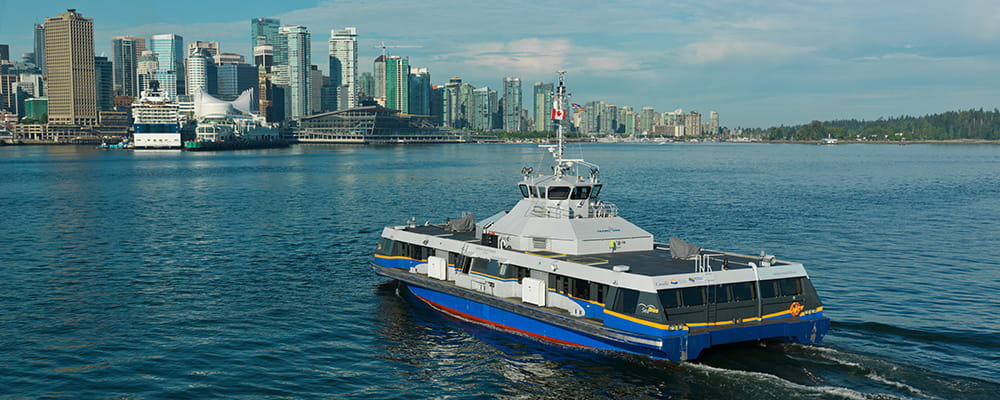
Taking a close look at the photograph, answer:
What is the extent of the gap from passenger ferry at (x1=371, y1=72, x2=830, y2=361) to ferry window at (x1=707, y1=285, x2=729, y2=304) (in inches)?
1.2

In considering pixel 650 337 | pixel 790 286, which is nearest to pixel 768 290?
pixel 790 286

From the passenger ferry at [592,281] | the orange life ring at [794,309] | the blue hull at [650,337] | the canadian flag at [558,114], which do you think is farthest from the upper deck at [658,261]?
the canadian flag at [558,114]

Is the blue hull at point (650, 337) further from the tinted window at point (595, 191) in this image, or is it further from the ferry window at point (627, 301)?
the tinted window at point (595, 191)

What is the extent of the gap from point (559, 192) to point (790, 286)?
29.5 ft

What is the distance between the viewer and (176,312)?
31141mm

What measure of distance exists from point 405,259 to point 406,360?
824 cm

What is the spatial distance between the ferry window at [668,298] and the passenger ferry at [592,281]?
31 mm

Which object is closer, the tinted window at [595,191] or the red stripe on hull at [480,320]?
the red stripe on hull at [480,320]

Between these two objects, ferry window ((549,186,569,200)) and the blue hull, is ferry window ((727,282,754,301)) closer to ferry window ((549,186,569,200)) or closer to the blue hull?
the blue hull

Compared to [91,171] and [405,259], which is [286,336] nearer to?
[405,259]

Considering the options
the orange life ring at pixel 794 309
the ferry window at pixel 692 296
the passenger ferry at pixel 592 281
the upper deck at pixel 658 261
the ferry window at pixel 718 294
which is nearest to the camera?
the passenger ferry at pixel 592 281

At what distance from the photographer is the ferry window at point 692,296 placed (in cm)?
2300

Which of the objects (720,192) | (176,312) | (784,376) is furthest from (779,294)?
(720,192)

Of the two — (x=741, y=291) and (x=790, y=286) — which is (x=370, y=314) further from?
(x=790, y=286)
